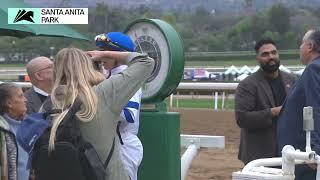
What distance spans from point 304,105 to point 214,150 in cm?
707

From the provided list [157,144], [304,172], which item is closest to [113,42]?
[157,144]

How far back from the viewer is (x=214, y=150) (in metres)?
11.0

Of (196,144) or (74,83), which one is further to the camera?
(196,144)

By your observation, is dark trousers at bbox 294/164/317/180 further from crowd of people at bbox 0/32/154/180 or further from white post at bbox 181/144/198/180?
white post at bbox 181/144/198/180

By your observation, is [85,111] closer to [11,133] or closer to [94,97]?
[94,97]

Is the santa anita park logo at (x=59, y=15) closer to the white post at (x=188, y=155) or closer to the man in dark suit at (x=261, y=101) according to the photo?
the white post at (x=188, y=155)

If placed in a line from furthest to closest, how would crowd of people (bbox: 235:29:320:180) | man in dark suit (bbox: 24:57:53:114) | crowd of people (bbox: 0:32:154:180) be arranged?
crowd of people (bbox: 235:29:320:180), man in dark suit (bbox: 24:57:53:114), crowd of people (bbox: 0:32:154:180)

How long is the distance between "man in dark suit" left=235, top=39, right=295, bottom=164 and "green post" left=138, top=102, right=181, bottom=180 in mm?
584

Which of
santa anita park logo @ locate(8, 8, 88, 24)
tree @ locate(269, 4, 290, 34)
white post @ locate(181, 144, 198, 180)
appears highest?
tree @ locate(269, 4, 290, 34)

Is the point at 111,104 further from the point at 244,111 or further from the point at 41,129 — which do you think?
the point at 244,111

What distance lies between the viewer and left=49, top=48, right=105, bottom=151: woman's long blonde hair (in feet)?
10.1

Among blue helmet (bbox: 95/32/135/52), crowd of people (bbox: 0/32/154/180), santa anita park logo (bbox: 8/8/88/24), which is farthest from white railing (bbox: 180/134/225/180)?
santa anita park logo (bbox: 8/8/88/24)

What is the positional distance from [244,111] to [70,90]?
84.4 inches

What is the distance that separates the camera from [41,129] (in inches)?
123
